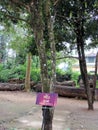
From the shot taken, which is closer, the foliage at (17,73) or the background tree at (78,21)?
the background tree at (78,21)

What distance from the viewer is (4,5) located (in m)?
7.65

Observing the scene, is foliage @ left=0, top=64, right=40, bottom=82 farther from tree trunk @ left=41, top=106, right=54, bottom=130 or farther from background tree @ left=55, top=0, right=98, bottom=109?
tree trunk @ left=41, top=106, right=54, bottom=130

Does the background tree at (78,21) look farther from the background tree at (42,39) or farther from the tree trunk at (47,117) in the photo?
the tree trunk at (47,117)

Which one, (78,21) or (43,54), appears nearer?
(43,54)

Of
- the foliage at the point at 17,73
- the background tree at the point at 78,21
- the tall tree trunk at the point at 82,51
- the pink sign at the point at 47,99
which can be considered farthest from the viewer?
the foliage at the point at 17,73

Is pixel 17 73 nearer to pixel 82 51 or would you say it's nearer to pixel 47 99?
pixel 82 51

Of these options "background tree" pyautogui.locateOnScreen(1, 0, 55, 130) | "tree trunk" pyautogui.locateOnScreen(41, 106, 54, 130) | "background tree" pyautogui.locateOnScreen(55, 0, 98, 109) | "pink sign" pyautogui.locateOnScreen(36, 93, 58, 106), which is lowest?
"tree trunk" pyautogui.locateOnScreen(41, 106, 54, 130)

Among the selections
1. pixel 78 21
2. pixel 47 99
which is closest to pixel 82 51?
pixel 78 21

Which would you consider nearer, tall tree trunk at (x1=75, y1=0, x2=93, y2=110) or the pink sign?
the pink sign

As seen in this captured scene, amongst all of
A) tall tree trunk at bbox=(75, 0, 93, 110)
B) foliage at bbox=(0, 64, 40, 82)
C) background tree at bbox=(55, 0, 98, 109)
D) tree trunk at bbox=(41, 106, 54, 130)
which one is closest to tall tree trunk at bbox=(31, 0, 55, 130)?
tree trunk at bbox=(41, 106, 54, 130)

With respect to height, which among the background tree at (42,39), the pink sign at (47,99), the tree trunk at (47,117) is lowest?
the tree trunk at (47,117)

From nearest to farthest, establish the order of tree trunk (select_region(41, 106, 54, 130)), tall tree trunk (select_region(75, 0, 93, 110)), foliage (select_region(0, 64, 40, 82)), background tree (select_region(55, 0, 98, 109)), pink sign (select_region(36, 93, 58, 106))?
pink sign (select_region(36, 93, 58, 106)), tree trunk (select_region(41, 106, 54, 130)), background tree (select_region(55, 0, 98, 109)), tall tree trunk (select_region(75, 0, 93, 110)), foliage (select_region(0, 64, 40, 82))

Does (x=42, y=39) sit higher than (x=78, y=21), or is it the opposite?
(x=78, y=21)

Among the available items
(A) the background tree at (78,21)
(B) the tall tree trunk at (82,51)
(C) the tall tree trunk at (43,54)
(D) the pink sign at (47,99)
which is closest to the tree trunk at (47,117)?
(C) the tall tree trunk at (43,54)
